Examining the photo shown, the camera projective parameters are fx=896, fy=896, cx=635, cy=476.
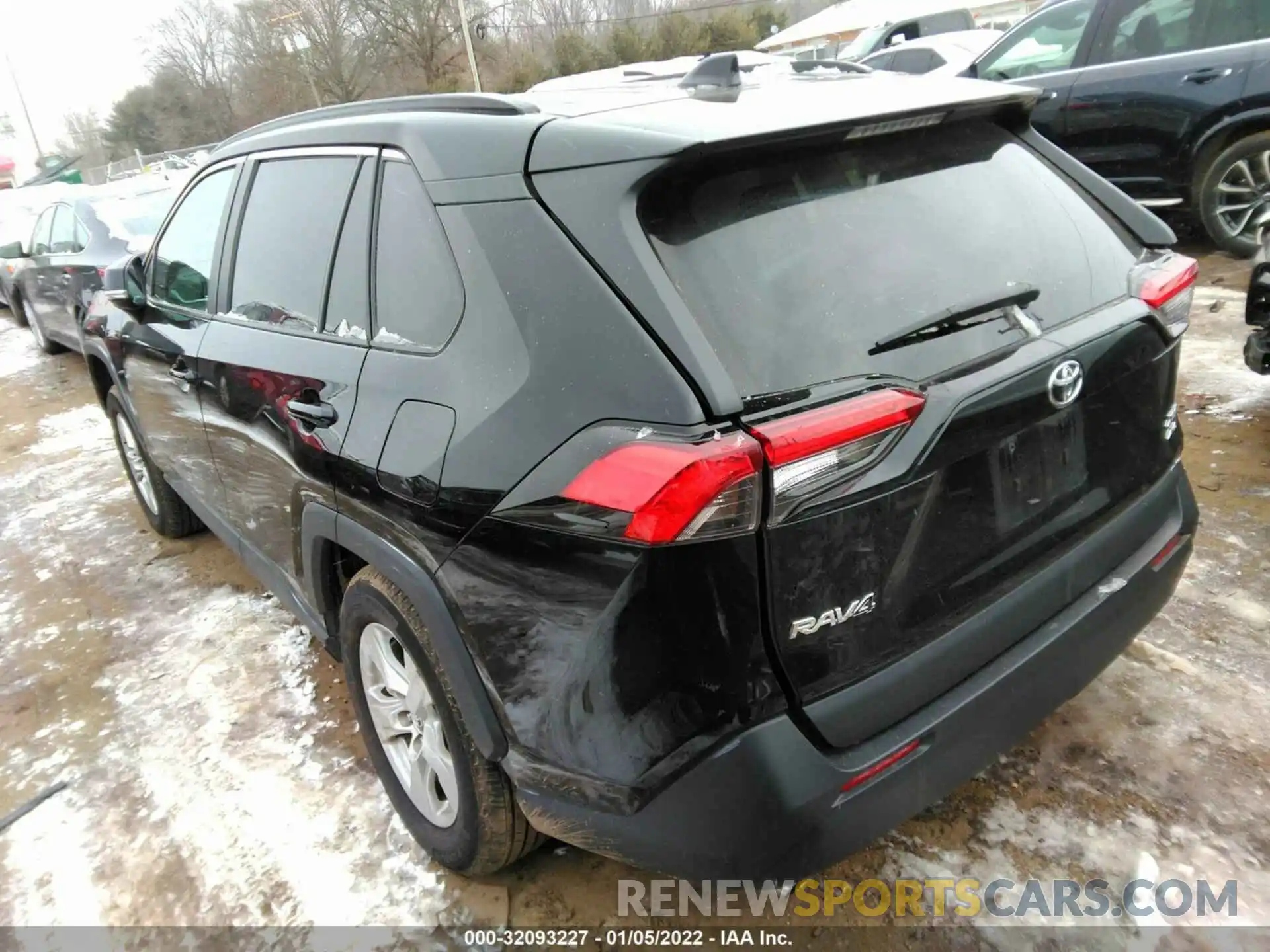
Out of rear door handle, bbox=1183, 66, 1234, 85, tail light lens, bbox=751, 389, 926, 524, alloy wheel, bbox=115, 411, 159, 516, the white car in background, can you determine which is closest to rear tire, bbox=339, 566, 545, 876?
tail light lens, bbox=751, 389, 926, 524

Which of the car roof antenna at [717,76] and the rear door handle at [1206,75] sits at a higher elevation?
the car roof antenna at [717,76]

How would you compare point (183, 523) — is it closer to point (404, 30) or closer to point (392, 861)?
point (392, 861)

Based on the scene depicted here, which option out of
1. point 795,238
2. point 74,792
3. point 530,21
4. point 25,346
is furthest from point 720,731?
point 530,21

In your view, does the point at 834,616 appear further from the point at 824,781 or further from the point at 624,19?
the point at 624,19

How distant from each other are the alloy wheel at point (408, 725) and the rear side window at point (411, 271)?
75cm

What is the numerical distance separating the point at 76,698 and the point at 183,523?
1378mm

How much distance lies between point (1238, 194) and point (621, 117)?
621 centimetres

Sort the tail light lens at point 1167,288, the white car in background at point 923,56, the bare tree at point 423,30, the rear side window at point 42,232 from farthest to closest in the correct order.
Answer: the bare tree at point 423,30 < the white car in background at point 923,56 < the rear side window at point 42,232 < the tail light lens at point 1167,288

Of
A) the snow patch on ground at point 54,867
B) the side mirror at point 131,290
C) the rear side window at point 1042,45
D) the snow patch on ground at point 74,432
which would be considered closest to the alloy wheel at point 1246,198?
the rear side window at point 1042,45

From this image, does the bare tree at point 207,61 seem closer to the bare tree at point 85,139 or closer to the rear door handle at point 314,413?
the bare tree at point 85,139

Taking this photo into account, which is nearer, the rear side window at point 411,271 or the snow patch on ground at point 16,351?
the rear side window at point 411,271

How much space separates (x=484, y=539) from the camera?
1.79 metres

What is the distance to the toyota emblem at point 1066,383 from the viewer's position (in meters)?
1.78

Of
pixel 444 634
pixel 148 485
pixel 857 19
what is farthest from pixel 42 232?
pixel 857 19
